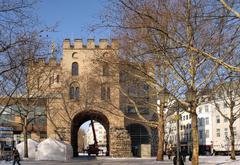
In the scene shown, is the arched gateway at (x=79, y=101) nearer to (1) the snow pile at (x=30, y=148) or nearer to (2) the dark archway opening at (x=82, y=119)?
(2) the dark archway opening at (x=82, y=119)

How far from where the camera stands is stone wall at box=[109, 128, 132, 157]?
55688mm

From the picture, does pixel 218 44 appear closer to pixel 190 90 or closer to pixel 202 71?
pixel 190 90

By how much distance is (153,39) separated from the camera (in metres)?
23.4

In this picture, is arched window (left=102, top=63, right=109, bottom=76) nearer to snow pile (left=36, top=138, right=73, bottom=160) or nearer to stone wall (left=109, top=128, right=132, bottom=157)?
snow pile (left=36, top=138, right=73, bottom=160)

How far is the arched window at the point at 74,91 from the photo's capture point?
5861 centimetres

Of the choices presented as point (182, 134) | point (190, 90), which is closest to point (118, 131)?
point (190, 90)

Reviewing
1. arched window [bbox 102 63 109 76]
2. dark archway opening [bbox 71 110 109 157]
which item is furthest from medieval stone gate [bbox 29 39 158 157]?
arched window [bbox 102 63 109 76]

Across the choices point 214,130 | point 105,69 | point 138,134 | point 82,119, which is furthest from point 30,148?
point 214,130

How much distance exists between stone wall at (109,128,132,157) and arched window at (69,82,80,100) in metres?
7.03

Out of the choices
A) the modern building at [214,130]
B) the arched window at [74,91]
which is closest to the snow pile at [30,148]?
the arched window at [74,91]

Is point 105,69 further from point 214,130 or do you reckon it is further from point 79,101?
point 214,130

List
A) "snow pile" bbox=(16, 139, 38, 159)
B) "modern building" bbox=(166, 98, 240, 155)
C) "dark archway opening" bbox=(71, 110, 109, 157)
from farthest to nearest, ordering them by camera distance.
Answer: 1. "modern building" bbox=(166, 98, 240, 155)
2. "dark archway opening" bbox=(71, 110, 109, 157)
3. "snow pile" bbox=(16, 139, 38, 159)

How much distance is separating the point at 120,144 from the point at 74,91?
976cm

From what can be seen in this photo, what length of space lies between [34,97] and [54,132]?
13009 mm
